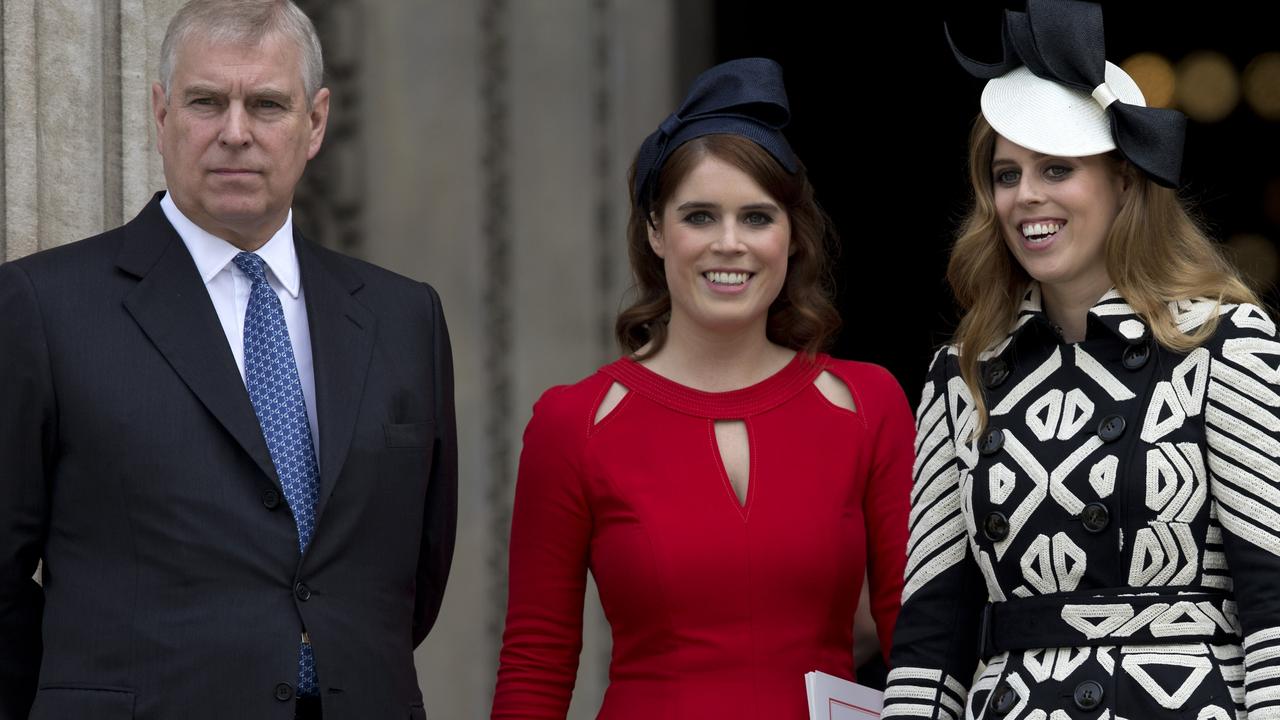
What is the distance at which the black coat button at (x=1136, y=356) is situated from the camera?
2.70 m

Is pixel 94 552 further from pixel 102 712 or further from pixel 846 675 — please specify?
pixel 846 675

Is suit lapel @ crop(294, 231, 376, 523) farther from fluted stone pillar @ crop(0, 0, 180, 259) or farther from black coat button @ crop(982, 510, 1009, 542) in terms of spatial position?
black coat button @ crop(982, 510, 1009, 542)

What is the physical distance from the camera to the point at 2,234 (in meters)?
3.46

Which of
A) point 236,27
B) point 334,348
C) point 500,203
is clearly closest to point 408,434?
point 334,348

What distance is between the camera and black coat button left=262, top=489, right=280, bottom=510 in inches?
114

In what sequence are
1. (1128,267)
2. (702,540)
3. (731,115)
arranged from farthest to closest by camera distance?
(731,115) < (702,540) < (1128,267)

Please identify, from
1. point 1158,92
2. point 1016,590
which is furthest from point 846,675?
point 1158,92

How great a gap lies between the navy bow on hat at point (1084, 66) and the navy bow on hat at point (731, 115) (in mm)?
615

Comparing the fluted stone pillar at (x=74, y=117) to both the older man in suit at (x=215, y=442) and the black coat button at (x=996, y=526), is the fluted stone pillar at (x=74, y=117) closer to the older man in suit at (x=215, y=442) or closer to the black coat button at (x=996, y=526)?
the older man in suit at (x=215, y=442)

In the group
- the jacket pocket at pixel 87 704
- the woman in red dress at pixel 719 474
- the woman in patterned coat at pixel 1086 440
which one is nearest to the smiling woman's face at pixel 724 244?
the woman in red dress at pixel 719 474

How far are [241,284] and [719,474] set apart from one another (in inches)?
34.5

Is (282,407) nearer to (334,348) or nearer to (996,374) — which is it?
(334,348)

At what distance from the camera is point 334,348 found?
10.1 feet

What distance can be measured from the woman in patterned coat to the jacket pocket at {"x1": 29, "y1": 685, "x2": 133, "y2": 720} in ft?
3.55
